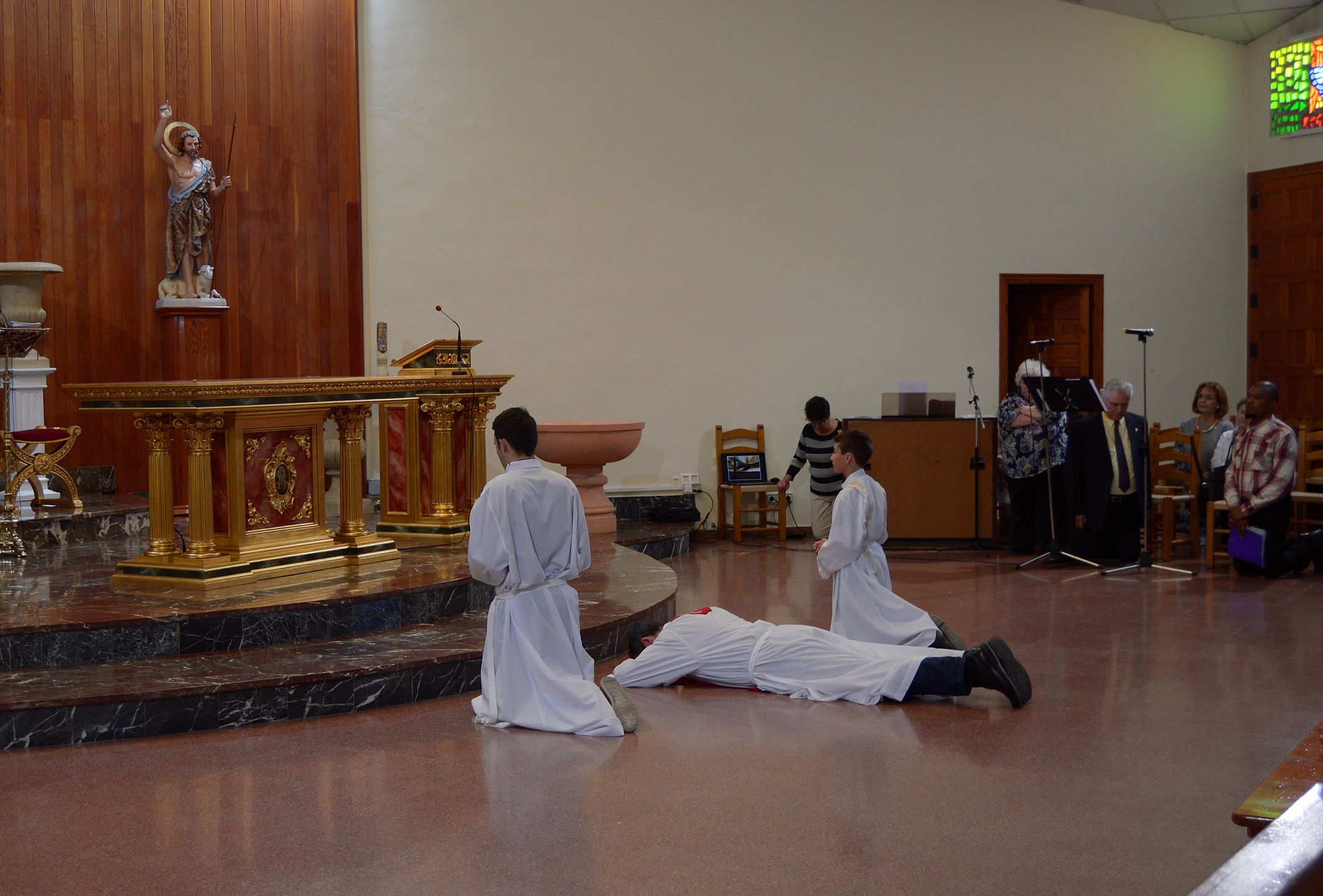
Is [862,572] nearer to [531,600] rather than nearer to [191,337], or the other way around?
[531,600]

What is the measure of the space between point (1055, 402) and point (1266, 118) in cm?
480

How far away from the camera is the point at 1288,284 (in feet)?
37.4

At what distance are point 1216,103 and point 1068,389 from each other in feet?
15.4

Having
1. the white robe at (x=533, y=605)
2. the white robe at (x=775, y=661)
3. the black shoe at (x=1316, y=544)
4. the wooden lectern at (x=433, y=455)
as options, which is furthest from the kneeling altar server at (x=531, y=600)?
the black shoe at (x=1316, y=544)

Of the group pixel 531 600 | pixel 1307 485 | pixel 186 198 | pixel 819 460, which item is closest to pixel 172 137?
pixel 186 198

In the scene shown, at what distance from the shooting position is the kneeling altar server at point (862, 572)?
18.9 ft

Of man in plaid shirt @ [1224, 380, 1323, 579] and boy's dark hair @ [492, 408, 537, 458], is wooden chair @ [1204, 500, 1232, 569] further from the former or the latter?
boy's dark hair @ [492, 408, 537, 458]

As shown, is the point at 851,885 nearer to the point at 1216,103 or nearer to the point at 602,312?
the point at 602,312

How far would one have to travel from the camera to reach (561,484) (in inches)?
188

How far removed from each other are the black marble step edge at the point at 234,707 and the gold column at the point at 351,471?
1.67 meters

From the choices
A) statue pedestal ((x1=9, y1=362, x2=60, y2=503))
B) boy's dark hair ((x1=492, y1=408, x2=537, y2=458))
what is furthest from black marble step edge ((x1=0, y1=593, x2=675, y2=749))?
statue pedestal ((x1=9, y1=362, x2=60, y2=503))

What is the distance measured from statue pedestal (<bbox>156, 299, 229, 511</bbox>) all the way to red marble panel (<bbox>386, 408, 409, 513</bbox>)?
6.04 feet

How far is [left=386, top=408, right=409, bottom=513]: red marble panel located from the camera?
755cm

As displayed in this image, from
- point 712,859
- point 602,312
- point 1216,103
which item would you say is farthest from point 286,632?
point 1216,103
